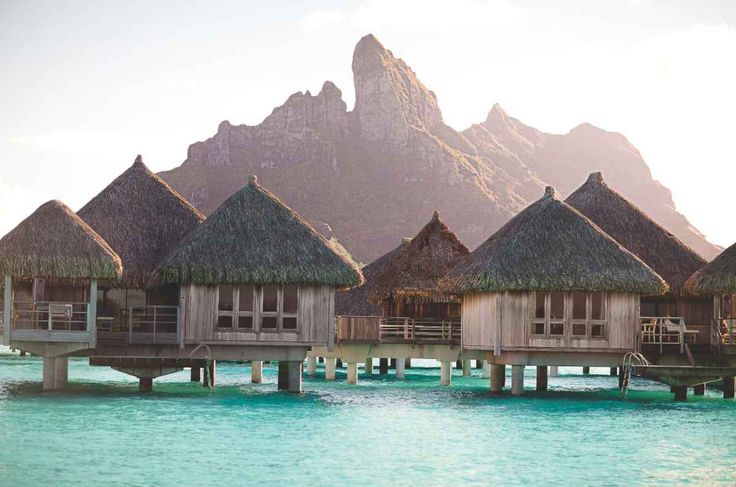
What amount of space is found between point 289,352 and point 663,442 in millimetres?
11935

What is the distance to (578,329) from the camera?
32.7m

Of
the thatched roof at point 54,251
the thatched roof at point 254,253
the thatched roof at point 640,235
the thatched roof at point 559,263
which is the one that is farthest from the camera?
the thatched roof at point 640,235

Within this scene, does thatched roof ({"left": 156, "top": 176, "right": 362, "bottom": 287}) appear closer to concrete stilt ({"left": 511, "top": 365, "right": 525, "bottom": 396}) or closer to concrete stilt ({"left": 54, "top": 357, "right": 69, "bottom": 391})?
concrete stilt ({"left": 54, "top": 357, "right": 69, "bottom": 391})

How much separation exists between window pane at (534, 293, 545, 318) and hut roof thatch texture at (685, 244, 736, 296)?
16.4ft

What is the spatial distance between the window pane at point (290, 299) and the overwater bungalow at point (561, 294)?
4.85 metres

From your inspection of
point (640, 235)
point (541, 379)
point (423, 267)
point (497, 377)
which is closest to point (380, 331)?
point (423, 267)

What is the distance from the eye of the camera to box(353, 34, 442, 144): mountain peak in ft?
593

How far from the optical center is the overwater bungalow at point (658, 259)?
119ft

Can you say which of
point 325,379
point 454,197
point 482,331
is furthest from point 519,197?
point 482,331

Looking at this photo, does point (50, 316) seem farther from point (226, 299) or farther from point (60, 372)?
point (226, 299)

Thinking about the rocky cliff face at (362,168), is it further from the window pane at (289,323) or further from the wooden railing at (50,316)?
the window pane at (289,323)

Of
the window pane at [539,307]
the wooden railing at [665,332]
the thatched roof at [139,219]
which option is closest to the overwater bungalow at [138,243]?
the thatched roof at [139,219]

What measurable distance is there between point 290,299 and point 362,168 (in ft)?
474

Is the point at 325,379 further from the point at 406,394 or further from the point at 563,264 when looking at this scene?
the point at 563,264
